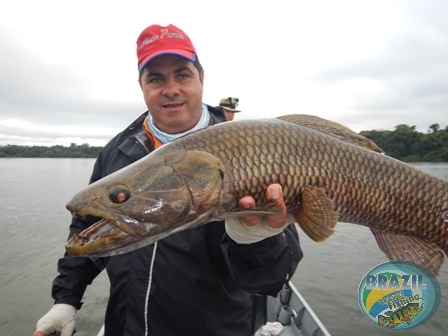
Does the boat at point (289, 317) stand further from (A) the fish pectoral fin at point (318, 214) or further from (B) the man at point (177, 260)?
(A) the fish pectoral fin at point (318, 214)

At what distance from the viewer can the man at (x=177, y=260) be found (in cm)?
248

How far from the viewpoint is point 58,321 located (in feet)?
10.5

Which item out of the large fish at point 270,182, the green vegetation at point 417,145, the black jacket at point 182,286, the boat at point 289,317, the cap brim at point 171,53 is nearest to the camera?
the large fish at point 270,182

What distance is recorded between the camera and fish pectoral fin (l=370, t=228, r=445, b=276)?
8.27 ft

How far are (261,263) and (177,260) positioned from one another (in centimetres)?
71

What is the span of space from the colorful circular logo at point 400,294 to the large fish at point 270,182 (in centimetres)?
9

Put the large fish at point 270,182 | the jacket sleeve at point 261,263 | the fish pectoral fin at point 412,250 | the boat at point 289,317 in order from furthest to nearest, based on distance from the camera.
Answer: the boat at point 289,317, the fish pectoral fin at point 412,250, the jacket sleeve at point 261,263, the large fish at point 270,182

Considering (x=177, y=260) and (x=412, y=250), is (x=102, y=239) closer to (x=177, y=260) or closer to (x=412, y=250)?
(x=177, y=260)

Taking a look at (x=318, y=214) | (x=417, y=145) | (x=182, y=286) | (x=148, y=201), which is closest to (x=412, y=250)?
(x=318, y=214)

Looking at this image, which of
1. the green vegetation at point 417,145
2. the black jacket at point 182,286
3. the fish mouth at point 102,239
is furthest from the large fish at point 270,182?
the green vegetation at point 417,145

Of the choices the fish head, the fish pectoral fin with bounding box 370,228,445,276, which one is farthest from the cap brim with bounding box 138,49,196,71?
the fish pectoral fin with bounding box 370,228,445,276

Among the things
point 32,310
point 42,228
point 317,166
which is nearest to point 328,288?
point 32,310

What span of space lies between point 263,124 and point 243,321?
1.72 m

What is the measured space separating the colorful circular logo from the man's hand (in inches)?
32.6
